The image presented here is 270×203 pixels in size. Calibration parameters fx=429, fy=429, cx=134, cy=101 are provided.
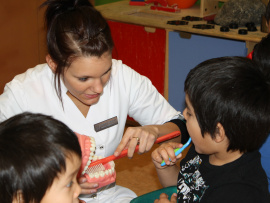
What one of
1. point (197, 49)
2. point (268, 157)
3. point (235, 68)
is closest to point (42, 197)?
point (235, 68)

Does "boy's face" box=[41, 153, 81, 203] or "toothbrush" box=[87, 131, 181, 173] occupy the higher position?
"boy's face" box=[41, 153, 81, 203]

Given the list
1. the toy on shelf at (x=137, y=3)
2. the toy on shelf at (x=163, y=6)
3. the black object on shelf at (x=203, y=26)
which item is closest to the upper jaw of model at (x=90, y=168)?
the black object on shelf at (x=203, y=26)

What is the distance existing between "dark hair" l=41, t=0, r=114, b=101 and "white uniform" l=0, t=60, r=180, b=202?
104mm

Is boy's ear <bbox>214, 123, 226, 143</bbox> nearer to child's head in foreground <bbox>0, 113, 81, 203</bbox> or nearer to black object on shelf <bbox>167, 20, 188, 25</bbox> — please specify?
child's head in foreground <bbox>0, 113, 81, 203</bbox>

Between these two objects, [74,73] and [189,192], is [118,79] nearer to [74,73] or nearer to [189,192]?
[74,73]

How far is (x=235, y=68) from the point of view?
1.13m

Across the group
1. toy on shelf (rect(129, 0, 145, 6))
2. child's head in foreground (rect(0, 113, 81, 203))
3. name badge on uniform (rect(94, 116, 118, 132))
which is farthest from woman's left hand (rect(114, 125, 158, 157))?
toy on shelf (rect(129, 0, 145, 6))

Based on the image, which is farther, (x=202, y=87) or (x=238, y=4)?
(x=238, y=4)

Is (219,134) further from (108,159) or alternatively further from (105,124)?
(105,124)

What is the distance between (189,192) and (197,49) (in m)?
1.27

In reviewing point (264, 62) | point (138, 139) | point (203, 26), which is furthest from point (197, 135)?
point (203, 26)

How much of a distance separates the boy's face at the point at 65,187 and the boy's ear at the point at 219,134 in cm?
39

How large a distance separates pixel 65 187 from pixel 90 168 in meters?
0.36

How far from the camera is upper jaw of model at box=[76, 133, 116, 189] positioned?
4.00 ft
